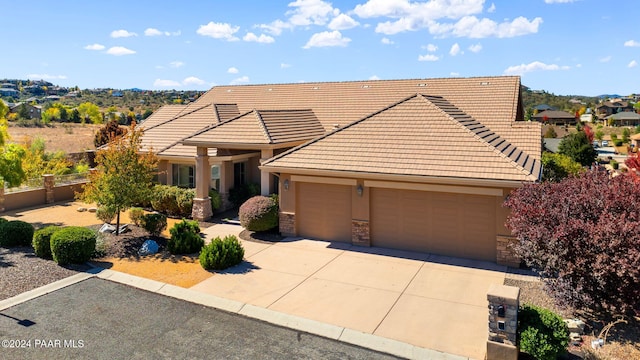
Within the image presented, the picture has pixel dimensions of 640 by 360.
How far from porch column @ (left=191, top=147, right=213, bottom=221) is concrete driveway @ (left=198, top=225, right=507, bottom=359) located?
4.81 m

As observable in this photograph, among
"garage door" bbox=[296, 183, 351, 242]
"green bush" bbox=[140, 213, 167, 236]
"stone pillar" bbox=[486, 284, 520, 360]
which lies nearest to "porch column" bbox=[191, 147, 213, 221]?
"green bush" bbox=[140, 213, 167, 236]

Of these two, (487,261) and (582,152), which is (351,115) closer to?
(487,261)

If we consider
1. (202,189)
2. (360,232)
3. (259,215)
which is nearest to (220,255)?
(259,215)

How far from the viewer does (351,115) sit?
77.4 feet

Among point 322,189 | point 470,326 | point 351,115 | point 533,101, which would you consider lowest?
point 470,326

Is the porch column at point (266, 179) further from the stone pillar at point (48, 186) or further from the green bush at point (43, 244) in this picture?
the stone pillar at point (48, 186)

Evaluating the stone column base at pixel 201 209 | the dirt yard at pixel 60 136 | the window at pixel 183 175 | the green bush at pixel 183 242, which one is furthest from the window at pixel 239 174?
the dirt yard at pixel 60 136

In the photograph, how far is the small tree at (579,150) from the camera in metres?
43.2

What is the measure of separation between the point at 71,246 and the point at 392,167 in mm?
9872

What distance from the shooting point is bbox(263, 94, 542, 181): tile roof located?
13.5m

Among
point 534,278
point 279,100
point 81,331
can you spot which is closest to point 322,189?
point 534,278

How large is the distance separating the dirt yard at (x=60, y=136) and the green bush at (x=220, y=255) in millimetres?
39796

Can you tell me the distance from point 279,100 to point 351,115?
20.1 feet

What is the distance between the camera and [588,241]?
28.1 feet
